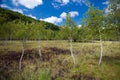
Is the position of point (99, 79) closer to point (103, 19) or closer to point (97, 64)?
point (97, 64)

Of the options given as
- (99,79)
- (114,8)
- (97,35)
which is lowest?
(99,79)

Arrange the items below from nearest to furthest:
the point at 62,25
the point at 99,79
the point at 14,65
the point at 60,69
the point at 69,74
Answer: the point at 99,79 < the point at 69,74 < the point at 60,69 < the point at 14,65 < the point at 62,25

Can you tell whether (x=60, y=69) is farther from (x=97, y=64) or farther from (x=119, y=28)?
(x=119, y=28)

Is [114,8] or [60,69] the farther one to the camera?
[114,8]

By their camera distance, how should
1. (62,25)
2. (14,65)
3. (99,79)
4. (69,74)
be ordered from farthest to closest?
(62,25) → (14,65) → (69,74) → (99,79)

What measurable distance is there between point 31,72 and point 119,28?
1950 centimetres

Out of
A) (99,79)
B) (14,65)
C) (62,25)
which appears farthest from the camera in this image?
(62,25)

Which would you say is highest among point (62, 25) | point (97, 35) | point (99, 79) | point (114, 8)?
point (114, 8)

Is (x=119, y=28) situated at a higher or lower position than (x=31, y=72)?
higher

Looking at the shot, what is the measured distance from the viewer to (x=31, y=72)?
27344mm

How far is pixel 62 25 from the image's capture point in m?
33.8

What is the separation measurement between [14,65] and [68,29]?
12.7m

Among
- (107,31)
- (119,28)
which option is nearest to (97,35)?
(107,31)

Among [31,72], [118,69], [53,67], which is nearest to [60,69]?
[53,67]
